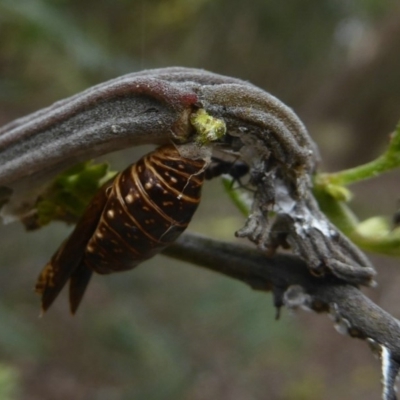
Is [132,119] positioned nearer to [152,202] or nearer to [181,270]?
[152,202]

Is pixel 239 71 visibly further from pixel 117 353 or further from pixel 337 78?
pixel 117 353

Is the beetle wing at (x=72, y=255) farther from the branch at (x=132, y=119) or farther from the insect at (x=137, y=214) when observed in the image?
the branch at (x=132, y=119)

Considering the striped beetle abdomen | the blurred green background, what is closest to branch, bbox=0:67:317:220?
the striped beetle abdomen

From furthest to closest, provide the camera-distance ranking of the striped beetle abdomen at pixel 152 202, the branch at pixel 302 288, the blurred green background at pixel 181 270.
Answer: the blurred green background at pixel 181 270, the striped beetle abdomen at pixel 152 202, the branch at pixel 302 288

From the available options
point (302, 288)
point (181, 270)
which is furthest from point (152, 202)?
point (181, 270)

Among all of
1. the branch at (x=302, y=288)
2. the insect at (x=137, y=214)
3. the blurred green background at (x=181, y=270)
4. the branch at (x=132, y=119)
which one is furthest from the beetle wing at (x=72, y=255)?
the blurred green background at (x=181, y=270)

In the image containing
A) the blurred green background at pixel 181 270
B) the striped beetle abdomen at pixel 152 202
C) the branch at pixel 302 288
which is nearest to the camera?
the branch at pixel 302 288
